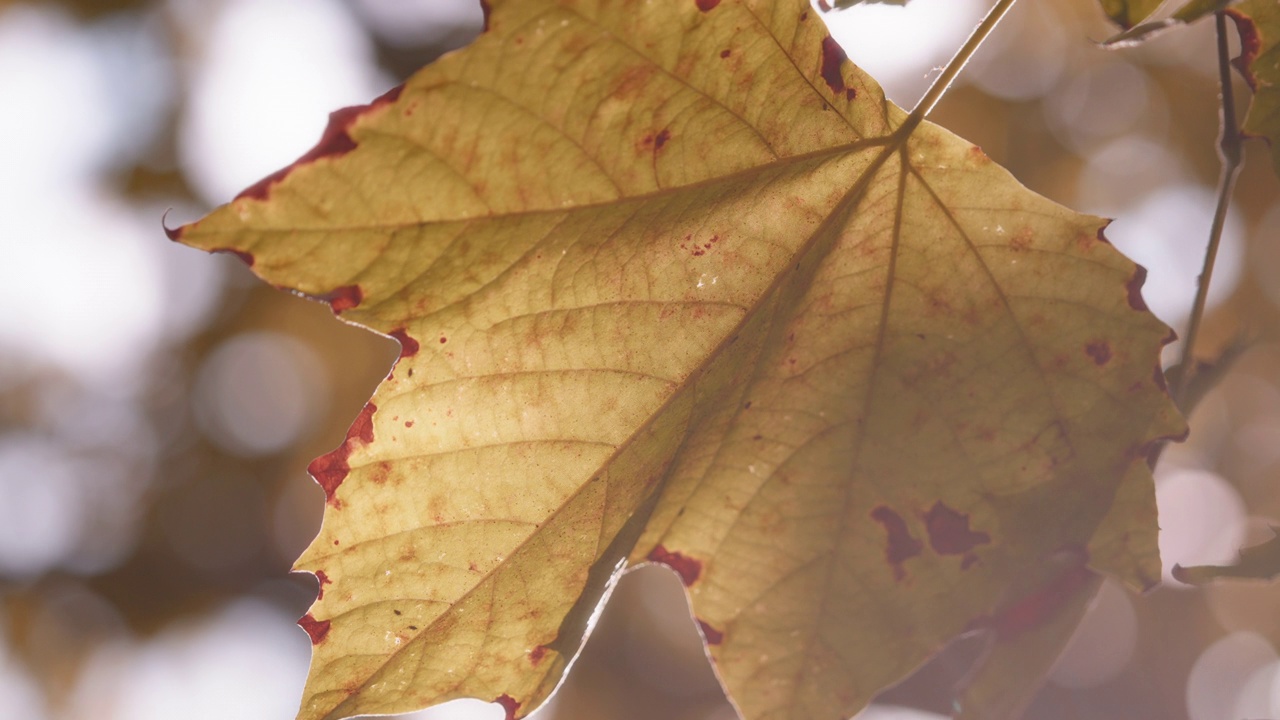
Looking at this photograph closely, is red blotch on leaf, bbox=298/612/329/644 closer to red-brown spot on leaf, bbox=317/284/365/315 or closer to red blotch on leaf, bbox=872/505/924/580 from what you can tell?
red-brown spot on leaf, bbox=317/284/365/315

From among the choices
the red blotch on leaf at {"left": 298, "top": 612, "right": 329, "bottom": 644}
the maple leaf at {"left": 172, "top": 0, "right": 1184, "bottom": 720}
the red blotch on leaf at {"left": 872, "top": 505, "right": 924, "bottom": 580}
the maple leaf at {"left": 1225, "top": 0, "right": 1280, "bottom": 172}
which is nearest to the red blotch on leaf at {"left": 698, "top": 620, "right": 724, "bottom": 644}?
the maple leaf at {"left": 172, "top": 0, "right": 1184, "bottom": 720}

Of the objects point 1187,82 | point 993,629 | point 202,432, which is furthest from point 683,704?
point 993,629

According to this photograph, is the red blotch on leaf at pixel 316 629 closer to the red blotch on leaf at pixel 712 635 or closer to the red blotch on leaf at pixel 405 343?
the red blotch on leaf at pixel 405 343

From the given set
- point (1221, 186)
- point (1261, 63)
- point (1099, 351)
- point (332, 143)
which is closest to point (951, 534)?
point (1099, 351)

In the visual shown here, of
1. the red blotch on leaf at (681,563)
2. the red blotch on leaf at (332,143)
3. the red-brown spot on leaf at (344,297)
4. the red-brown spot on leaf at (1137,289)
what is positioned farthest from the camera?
the red blotch on leaf at (681,563)

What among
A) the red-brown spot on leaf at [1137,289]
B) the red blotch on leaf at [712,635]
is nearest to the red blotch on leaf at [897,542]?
the red blotch on leaf at [712,635]

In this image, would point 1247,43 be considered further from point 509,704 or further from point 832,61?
point 509,704
